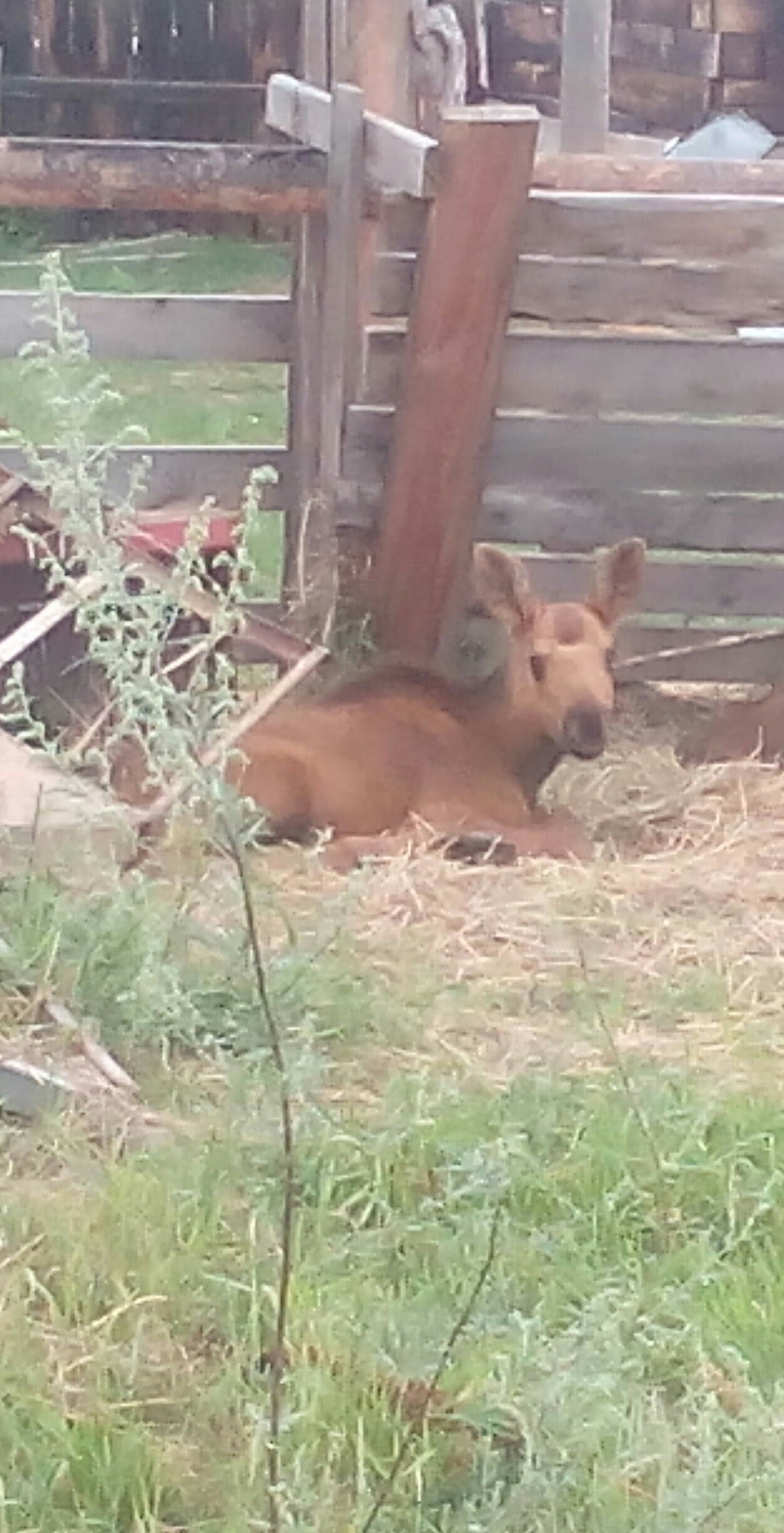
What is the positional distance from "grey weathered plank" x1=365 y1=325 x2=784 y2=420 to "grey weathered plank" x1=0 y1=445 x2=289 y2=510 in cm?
74

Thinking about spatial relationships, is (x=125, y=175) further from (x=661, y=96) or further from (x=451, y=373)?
(x=661, y=96)

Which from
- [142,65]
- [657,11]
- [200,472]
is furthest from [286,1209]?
[142,65]

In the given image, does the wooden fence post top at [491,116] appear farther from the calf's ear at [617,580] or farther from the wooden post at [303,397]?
the calf's ear at [617,580]

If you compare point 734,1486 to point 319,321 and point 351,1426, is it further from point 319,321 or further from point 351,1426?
point 319,321

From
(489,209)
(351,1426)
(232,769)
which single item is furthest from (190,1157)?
(489,209)

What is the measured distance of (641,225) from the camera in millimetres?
A: 6324

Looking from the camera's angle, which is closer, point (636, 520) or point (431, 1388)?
point (431, 1388)

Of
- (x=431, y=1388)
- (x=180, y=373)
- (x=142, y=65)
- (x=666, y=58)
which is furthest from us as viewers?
(x=142, y=65)

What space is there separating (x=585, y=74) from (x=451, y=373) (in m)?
4.28

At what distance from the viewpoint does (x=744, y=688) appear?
316 inches

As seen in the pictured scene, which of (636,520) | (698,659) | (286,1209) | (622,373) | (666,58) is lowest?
(698,659)

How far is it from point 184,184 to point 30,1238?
11.5 feet

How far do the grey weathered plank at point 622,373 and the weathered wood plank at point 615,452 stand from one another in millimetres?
55

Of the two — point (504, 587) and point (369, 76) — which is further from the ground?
point (369, 76)
